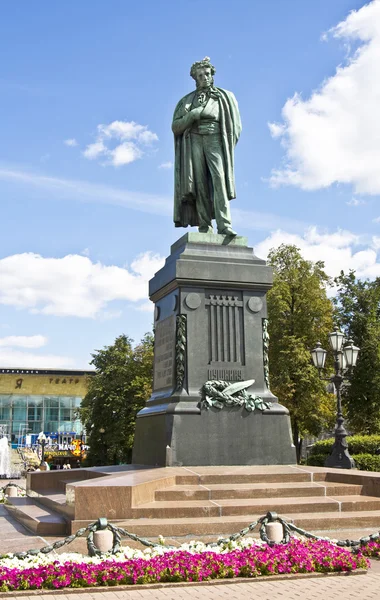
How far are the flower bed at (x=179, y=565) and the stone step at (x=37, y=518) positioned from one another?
170 cm

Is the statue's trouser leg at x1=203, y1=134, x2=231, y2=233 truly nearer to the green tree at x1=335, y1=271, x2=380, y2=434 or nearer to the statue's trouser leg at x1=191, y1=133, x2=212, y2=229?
the statue's trouser leg at x1=191, y1=133, x2=212, y2=229

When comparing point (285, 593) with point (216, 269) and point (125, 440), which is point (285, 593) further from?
point (125, 440)

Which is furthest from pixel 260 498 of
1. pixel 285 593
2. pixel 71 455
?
pixel 71 455

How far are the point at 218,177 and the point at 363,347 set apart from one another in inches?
1033

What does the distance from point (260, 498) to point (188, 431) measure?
196cm

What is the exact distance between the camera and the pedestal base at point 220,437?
11227 mm

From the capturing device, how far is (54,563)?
267 inches

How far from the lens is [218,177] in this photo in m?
13.4

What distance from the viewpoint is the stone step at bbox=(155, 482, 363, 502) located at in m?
9.37

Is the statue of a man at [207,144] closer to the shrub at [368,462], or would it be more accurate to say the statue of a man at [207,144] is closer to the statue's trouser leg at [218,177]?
the statue's trouser leg at [218,177]

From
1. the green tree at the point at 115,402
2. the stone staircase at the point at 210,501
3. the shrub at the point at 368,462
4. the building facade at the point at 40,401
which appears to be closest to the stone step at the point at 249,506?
the stone staircase at the point at 210,501

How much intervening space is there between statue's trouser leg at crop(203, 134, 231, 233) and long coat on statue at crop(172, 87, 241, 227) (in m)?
0.11

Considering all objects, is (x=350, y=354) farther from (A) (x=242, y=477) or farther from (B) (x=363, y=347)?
(B) (x=363, y=347)

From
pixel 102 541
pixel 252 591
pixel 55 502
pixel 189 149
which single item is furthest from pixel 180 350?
pixel 252 591
